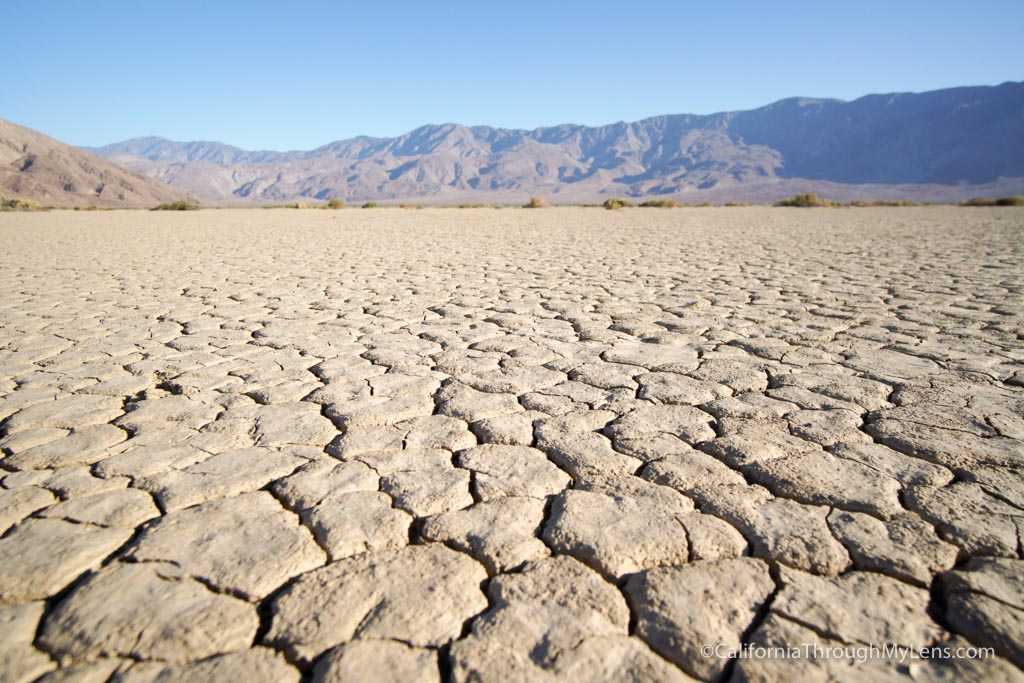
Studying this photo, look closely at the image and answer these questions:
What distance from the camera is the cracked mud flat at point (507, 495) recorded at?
1.03 meters

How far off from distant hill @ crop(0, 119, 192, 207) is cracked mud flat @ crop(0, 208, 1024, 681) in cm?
9994

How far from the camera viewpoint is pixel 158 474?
164 cm

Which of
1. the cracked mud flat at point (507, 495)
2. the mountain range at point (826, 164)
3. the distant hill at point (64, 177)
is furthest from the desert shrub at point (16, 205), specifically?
the mountain range at point (826, 164)

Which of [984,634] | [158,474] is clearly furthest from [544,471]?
[158,474]

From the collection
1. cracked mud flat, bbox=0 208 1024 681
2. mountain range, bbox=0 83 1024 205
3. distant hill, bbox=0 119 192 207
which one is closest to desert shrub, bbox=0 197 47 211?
cracked mud flat, bbox=0 208 1024 681

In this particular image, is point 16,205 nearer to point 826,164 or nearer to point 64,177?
point 64,177

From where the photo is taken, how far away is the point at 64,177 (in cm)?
9450

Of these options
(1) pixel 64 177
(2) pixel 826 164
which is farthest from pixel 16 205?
(2) pixel 826 164

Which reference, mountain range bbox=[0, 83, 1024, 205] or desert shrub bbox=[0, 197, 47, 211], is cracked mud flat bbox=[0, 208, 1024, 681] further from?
mountain range bbox=[0, 83, 1024, 205]

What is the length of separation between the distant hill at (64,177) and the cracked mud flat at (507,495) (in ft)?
328

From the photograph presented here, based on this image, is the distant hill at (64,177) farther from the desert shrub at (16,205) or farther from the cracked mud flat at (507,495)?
the cracked mud flat at (507,495)

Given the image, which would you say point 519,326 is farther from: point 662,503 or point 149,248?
point 149,248

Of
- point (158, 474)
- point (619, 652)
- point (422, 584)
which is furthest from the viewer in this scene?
point (158, 474)

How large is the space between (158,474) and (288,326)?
1941 millimetres
